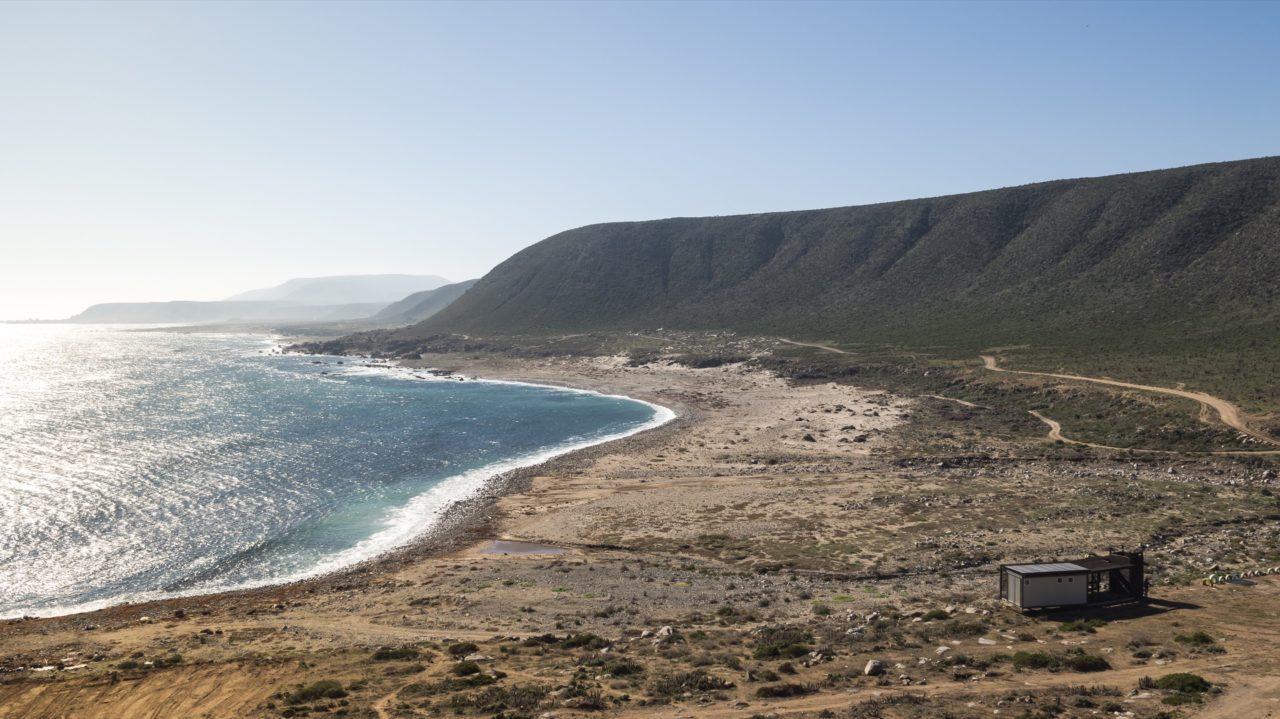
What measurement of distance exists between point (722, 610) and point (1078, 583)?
13446 mm

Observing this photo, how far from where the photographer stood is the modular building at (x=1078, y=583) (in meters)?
27.2

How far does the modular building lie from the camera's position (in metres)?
27.2

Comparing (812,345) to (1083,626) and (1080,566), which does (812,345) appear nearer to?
(1080,566)

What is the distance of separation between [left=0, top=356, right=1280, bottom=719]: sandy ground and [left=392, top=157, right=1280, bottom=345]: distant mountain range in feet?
230

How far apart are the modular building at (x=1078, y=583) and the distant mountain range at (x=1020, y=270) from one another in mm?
85178

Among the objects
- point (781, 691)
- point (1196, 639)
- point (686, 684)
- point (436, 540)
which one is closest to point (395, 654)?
point (686, 684)

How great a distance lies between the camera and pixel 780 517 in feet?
147

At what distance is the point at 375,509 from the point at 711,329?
4597 inches

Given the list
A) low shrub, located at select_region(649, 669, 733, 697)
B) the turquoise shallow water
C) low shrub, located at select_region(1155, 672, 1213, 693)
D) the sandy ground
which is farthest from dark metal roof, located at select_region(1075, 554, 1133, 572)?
the turquoise shallow water

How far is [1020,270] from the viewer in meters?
142

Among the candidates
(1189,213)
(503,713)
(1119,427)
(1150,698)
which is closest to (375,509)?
(503,713)

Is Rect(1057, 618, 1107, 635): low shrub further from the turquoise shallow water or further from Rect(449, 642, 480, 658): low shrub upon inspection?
the turquoise shallow water

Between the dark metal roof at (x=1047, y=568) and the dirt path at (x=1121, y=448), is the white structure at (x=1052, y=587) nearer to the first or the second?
the dark metal roof at (x=1047, y=568)

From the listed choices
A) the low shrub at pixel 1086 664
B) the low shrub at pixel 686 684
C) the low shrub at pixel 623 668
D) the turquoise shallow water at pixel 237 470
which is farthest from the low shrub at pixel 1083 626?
the turquoise shallow water at pixel 237 470
